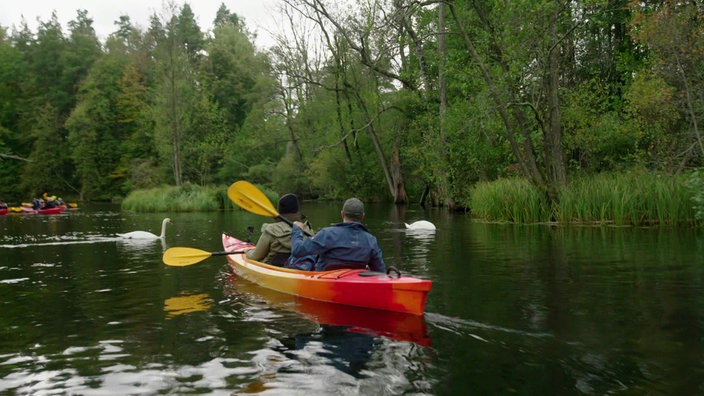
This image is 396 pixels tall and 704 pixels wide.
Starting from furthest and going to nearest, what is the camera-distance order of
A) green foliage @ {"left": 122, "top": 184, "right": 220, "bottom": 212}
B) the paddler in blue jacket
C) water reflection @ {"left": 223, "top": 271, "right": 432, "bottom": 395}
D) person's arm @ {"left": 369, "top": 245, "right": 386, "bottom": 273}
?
green foliage @ {"left": 122, "top": 184, "right": 220, "bottom": 212} → person's arm @ {"left": 369, "top": 245, "right": 386, "bottom": 273} → the paddler in blue jacket → water reflection @ {"left": 223, "top": 271, "right": 432, "bottom": 395}

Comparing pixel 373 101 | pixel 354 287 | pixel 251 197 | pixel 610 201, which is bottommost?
pixel 354 287

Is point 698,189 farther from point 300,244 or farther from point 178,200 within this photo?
point 178,200

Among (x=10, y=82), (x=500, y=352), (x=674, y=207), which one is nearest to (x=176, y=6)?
(x=10, y=82)

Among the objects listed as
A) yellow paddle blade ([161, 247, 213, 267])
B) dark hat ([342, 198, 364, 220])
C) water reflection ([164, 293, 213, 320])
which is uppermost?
dark hat ([342, 198, 364, 220])

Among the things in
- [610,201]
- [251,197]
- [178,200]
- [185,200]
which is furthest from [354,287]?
[178,200]

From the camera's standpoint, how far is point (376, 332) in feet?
18.6

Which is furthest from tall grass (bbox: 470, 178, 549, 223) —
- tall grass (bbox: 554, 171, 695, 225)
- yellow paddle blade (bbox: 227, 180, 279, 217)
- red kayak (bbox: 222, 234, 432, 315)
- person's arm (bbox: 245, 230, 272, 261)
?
red kayak (bbox: 222, 234, 432, 315)

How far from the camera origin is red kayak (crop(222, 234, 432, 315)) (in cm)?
607

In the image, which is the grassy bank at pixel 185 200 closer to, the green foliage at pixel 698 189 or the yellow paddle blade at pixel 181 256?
the green foliage at pixel 698 189

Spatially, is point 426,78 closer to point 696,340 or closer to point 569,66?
point 569,66

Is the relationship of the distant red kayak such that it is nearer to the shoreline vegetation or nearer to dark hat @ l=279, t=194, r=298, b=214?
the shoreline vegetation

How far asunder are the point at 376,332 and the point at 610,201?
11788 millimetres

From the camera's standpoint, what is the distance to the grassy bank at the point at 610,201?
14328 mm

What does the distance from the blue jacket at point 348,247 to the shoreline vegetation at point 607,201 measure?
894 centimetres
